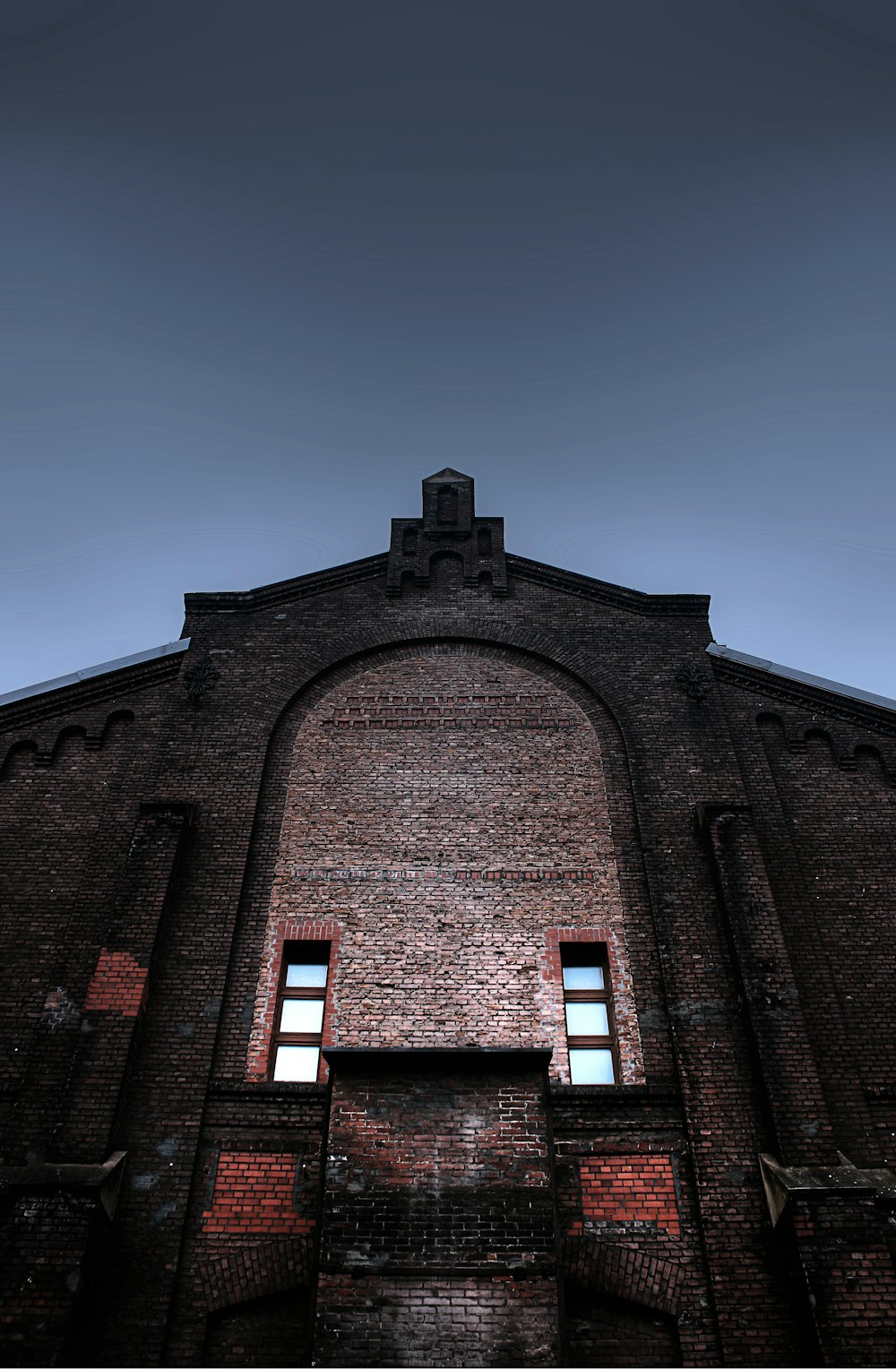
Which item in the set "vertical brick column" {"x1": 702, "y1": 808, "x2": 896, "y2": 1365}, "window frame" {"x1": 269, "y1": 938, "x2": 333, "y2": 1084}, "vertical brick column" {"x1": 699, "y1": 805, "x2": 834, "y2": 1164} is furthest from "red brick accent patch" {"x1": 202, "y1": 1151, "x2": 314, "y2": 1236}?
"vertical brick column" {"x1": 699, "y1": 805, "x2": 834, "y2": 1164}

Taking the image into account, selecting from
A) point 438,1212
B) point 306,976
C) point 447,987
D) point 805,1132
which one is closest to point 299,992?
point 306,976

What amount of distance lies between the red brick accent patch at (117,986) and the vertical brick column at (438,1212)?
2260 mm

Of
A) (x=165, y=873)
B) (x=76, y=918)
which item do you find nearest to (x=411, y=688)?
(x=165, y=873)

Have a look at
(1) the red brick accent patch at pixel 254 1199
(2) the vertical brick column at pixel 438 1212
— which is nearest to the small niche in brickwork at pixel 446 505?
(2) the vertical brick column at pixel 438 1212

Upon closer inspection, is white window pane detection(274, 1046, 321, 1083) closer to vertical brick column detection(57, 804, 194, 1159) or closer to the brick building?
the brick building

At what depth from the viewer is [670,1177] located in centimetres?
877

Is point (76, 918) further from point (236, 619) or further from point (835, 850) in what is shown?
point (835, 850)

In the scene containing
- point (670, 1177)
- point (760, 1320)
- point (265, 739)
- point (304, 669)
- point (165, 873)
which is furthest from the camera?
point (304, 669)

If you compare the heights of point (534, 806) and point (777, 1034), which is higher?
point (534, 806)

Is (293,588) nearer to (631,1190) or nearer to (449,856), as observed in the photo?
(449,856)

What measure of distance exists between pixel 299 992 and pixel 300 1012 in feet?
0.72

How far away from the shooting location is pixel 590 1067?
9578 millimetres

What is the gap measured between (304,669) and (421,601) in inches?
79.5

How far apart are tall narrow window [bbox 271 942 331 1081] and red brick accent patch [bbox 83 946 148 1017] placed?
1.38 m
